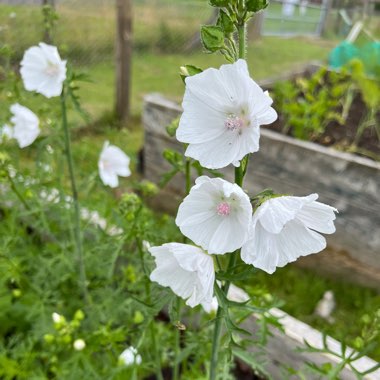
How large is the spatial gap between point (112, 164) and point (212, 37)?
94 cm

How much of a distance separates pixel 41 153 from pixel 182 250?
0.77m

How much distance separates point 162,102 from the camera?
227cm

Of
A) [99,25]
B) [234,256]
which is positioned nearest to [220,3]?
[234,256]

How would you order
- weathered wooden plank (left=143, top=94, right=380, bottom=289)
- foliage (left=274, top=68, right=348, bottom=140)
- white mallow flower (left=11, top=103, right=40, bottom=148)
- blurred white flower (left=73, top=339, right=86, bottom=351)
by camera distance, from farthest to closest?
foliage (left=274, top=68, right=348, bottom=140) → weathered wooden plank (left=143, top=94, right=380, bottom=289) → white mallow flower (left=11, top=103, right=40, bottom=148) → blurred white flower (left=73, top=339, right=86, bottom=351)

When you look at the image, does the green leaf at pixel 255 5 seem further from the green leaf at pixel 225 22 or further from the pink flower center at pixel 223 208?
the pink flower center at pixel 223 208

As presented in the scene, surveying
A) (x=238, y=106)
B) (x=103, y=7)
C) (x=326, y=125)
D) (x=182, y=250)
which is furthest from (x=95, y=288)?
(x=103, y=7)

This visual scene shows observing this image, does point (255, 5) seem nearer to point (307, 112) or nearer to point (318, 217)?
point (318, 217)

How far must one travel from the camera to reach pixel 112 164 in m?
1.54

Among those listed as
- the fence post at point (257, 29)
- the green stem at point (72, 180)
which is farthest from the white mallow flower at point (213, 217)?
the fence post at point (257, 29)

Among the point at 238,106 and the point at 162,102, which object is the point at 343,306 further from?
the point at 238,106

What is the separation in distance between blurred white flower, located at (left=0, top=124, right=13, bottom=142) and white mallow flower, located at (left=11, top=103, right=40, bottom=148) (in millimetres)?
58

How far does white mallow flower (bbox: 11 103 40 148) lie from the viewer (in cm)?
138

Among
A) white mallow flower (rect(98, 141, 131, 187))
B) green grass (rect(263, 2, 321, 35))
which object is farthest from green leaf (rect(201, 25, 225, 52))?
green grass (rect(263, 2, 321, 35))

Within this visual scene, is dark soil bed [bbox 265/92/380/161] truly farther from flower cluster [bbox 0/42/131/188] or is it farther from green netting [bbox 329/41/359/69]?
flower cluster [bbox 0/42/131/188]
